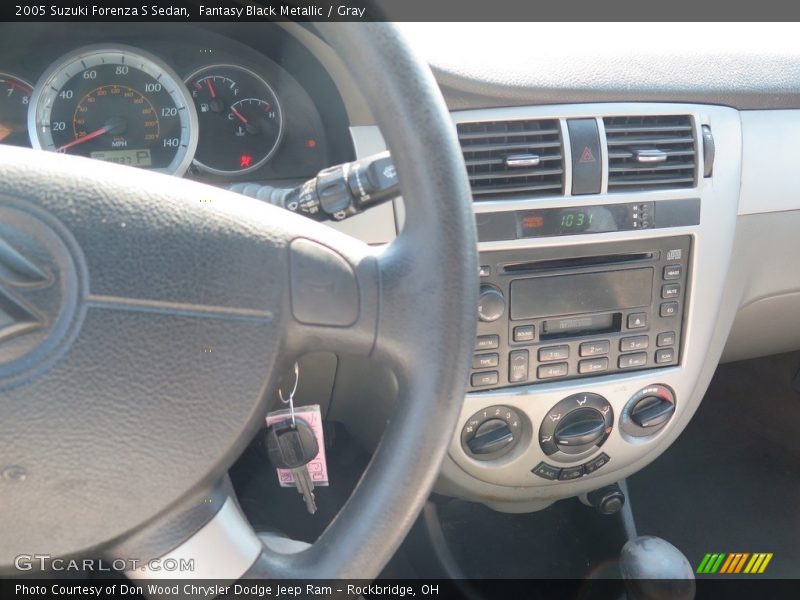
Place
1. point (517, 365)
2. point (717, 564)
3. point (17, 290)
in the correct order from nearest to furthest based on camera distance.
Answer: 1. point (17, 290)
2. point (517, 365)
3. point (717, 564)

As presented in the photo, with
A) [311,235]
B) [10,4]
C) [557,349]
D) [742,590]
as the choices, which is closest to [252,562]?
[311,235]

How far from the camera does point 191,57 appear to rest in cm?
134

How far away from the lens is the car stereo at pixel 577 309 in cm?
126

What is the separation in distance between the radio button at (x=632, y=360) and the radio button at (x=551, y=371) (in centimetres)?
11

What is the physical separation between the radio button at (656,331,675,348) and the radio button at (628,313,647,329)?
1.8 inches

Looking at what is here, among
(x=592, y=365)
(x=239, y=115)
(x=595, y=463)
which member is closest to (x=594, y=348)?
(x=592, y=365)

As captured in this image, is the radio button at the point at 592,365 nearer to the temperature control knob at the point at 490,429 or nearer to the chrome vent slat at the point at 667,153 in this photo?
the temperature control knob at the point at 490,429

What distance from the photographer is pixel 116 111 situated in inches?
50.8

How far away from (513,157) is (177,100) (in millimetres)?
528

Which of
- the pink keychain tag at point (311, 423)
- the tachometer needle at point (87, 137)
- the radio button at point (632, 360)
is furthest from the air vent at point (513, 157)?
the tachometer needle at point (87, 137)

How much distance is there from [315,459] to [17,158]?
461mm

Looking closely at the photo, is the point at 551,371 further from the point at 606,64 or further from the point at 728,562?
the point at 728,562

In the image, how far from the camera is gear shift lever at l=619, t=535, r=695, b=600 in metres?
1.41

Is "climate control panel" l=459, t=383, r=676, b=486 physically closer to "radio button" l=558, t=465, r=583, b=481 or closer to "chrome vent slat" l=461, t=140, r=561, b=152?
"radio button" l=558, t=465, r=583, b=481
